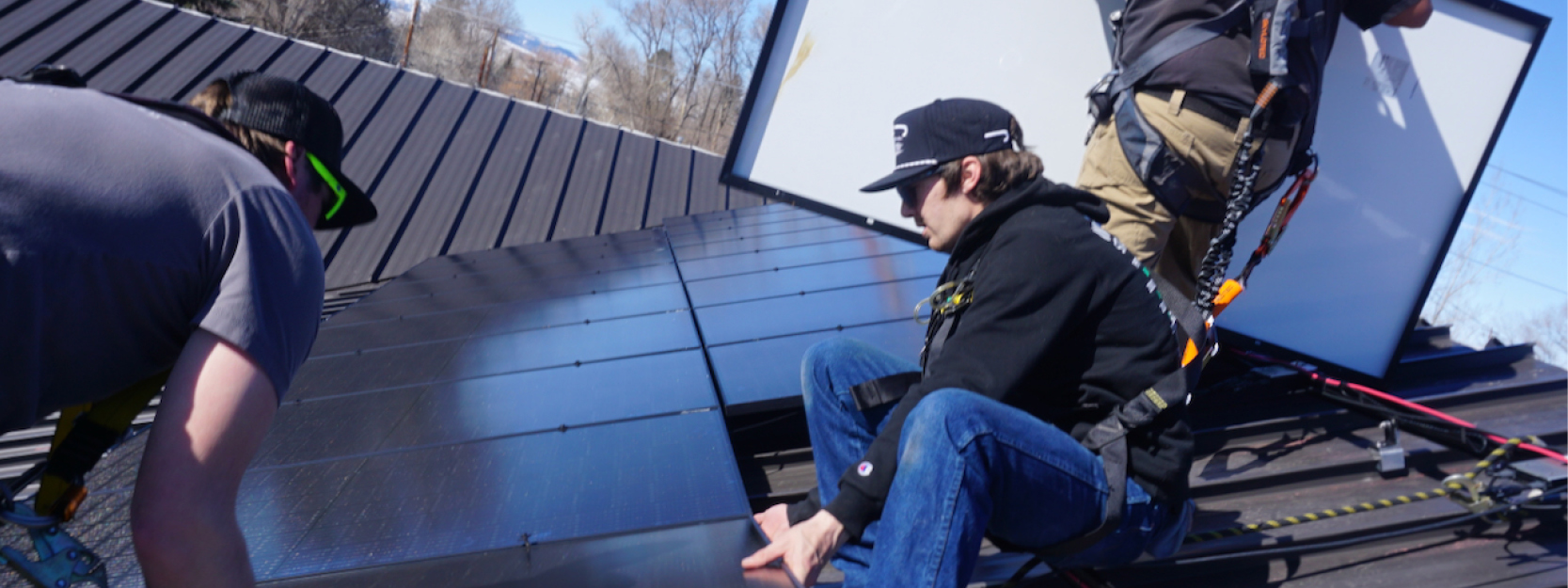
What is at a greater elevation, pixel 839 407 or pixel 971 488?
pixel 971 488

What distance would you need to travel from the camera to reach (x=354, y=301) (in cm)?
632

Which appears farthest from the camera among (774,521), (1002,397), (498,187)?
(498,187)

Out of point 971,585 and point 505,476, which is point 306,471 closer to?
point 505,476

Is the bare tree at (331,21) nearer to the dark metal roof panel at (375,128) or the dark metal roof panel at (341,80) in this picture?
Answer: the dark metal roof panel at (341,80)

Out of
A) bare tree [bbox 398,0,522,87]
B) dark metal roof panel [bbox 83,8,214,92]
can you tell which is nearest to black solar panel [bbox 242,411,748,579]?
dark metal roof panel [bbox 83,8,214,92]

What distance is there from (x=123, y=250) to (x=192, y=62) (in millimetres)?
8583

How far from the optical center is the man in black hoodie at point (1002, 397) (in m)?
1.91

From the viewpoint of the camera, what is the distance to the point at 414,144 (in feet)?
28.2

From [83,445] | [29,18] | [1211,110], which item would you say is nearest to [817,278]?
[1211,110]

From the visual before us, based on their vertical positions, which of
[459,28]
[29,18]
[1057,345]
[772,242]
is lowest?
[459,28]

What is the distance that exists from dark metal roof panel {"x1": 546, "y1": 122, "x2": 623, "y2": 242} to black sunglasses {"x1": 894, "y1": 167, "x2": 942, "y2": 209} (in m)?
6.12


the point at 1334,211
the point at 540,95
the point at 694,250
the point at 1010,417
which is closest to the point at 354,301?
the point at 694,250

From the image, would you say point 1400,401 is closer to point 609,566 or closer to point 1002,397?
point 1002,397

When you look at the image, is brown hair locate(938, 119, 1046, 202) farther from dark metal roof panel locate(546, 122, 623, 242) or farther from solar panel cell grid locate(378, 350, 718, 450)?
dark metal roof panel locate(546, 122, 623, 242)
